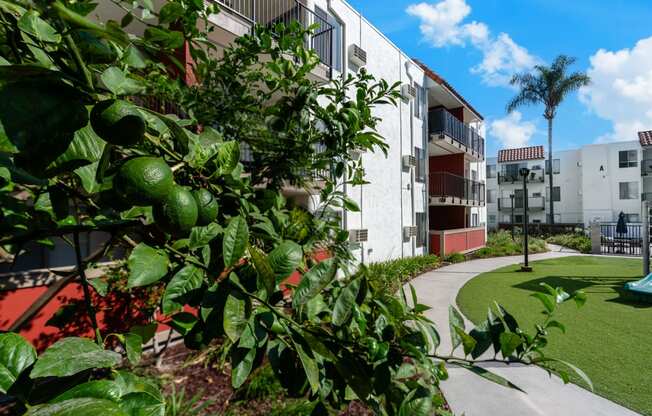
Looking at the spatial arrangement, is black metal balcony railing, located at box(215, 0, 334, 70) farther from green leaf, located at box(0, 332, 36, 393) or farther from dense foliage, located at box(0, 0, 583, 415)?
green leaf, located at box(0, 332, 36, 393)

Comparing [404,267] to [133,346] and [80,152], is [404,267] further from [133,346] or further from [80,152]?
[80,152]

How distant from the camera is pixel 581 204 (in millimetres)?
38469

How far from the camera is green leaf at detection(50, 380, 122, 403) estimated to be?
47 centimetres

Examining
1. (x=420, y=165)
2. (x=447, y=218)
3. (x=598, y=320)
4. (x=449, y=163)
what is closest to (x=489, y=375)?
(x=598, y=320)

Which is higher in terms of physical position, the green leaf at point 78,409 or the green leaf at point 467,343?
the green leaf at point 78,409

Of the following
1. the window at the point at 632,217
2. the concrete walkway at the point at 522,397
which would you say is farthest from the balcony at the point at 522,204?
the concrete walkway at the point at 522,397

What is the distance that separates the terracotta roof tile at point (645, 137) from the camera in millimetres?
33406

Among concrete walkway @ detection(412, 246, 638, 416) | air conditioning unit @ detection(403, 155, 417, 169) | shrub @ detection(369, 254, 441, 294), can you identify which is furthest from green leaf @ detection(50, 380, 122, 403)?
air conditioning unit @ detection(403, 155, 417, 169)

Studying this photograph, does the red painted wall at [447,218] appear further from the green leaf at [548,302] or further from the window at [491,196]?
the window at [491,196]

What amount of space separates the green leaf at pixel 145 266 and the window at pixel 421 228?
51.2 feet

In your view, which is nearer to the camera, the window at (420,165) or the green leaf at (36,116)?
the green leaf at (36,116)

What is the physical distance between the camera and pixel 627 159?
35.4 meters

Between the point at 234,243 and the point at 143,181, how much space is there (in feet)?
0.88

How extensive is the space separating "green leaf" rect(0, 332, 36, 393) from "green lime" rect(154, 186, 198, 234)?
319 mm
